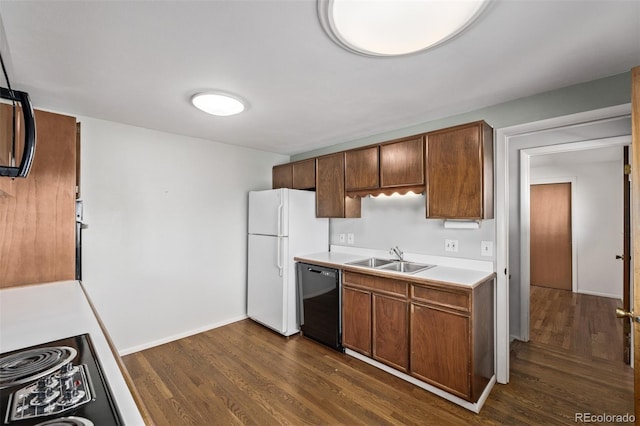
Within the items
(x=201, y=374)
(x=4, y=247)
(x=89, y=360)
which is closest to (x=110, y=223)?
(x=4, y=247)

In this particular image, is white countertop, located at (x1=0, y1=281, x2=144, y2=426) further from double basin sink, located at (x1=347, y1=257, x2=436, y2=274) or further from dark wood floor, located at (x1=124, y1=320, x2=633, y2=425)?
double basin sink, located at (x1=347, y1=257, x2=436, y2=274)

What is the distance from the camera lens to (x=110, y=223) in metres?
2.83

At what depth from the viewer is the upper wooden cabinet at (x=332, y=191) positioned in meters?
3.26

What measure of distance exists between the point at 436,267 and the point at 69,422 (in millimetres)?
2663

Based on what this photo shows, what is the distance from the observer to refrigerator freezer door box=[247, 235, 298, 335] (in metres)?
3.29

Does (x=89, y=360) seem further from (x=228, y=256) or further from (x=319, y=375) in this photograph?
(x=228, y=256)

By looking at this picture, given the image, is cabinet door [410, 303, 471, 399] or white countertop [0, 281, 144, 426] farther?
cabinet door [410, 303, 471, 399]

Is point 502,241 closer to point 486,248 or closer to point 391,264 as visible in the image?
point 486,248

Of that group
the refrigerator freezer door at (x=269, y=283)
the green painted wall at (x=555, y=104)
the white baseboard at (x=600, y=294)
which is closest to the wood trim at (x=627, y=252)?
the green painted wall at (x=555, y=104)

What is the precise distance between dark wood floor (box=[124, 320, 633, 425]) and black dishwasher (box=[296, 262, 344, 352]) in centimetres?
17

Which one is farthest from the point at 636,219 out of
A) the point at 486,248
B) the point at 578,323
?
the point at 578,323

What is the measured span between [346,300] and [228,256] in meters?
1.69

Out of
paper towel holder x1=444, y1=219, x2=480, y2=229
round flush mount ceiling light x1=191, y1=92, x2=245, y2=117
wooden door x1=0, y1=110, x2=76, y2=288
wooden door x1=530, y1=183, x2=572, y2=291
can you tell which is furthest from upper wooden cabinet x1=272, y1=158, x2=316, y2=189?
wooden door x1=530, y1=183, x2=572, y2=291

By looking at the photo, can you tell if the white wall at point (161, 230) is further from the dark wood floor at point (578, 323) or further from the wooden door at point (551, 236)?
the wooden door at point (551, 236)
